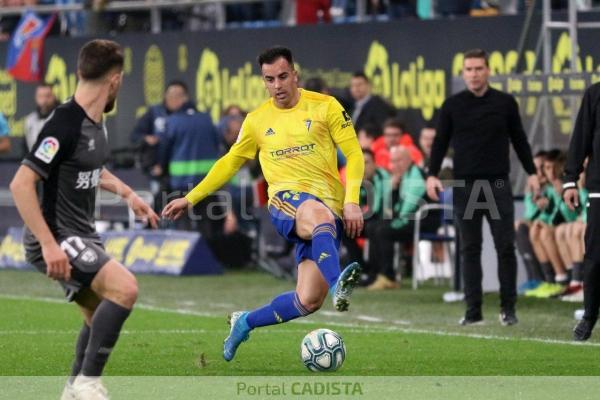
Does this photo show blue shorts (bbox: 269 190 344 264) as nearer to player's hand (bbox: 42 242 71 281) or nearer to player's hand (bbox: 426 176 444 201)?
player's hand (bbox: 42 242 71 281)

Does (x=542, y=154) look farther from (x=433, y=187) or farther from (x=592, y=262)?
(x=592, y=262)

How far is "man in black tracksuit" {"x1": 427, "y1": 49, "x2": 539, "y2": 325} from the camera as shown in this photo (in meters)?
13.6

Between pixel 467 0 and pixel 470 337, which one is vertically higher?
pixel 467 0

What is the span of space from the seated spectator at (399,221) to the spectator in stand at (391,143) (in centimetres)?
38

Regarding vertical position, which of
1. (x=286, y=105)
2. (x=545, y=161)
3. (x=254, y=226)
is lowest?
(x=254, y=226)

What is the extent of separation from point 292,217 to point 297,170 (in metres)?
0.32

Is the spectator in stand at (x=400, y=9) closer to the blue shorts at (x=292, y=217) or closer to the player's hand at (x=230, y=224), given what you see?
the player's hand at (x=230, y=224)

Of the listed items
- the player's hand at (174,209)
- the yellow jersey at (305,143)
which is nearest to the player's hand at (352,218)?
the yellow jersey at (305,143)

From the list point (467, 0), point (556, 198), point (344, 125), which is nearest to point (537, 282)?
point (556, 198)

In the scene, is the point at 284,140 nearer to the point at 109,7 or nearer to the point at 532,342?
the point at 532,342

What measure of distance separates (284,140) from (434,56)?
9548 mm

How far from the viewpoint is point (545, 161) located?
53.6 feet

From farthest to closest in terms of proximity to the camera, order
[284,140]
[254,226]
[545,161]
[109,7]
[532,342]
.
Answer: [109,7]
[254,226]
[545,161]
[532,342]
[284,140]
